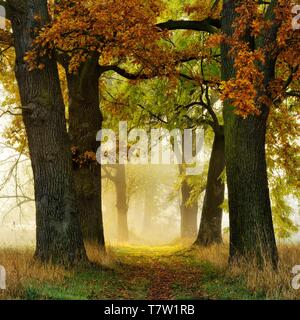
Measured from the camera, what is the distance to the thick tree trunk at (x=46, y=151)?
1059 cm

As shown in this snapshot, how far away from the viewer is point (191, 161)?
22312 millimetres

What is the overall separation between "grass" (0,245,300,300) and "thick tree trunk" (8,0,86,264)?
62 centimetres

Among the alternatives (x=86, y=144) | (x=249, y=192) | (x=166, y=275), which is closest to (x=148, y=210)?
(x=86, y=144)

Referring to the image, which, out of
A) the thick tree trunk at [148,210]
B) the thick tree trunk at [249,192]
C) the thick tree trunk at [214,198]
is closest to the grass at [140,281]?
the thick tree trunk at [249,192]

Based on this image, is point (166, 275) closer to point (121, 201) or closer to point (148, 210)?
point (121, 201)

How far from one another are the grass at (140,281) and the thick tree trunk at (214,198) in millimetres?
4954

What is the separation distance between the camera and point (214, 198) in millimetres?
18062

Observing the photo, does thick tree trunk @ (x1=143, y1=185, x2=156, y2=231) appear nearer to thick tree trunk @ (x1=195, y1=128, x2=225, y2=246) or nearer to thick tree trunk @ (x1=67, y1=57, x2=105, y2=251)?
thick tree trunk @ (x1=195, y1=128, x2=225, y2=246)

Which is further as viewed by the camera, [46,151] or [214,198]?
[214,198]

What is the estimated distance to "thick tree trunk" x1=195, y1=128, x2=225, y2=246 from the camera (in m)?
18.0

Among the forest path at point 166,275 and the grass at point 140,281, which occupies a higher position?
the grass at point 140,281

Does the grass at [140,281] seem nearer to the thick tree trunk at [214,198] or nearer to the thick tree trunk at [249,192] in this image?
the thick tree trunk at [249,192]

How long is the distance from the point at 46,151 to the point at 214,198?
887cm

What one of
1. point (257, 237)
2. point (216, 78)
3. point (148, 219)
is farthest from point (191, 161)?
point (148, 219)
